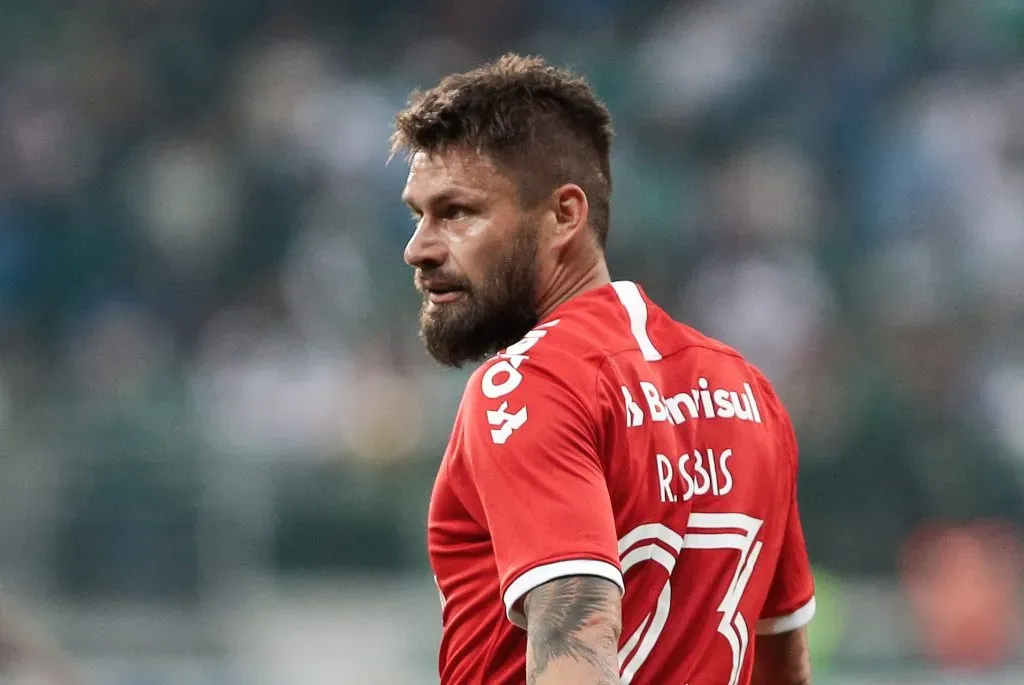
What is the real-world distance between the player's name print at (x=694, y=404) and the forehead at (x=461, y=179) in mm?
401

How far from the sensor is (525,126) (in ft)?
7.19

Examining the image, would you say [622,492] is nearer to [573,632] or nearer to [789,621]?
[573,632]

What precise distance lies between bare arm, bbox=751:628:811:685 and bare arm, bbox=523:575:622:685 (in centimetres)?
75

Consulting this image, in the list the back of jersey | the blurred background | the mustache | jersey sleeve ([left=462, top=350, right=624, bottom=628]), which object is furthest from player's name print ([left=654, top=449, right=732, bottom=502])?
the blurred background

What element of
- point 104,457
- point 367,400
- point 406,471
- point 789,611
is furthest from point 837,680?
point 789,611

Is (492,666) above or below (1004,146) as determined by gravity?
below

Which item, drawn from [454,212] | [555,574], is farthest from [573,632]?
[454,212]

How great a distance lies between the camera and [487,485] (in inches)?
73.3

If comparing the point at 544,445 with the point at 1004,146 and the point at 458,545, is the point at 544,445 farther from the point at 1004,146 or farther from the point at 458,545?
the point at 1004,146

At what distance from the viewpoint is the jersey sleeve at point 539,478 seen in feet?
5.92

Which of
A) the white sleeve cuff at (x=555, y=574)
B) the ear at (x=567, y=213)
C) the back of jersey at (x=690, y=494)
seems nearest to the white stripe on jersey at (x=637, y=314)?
the back of jersey at (x=690, y=494)

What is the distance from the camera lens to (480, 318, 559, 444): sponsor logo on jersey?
6.07ft

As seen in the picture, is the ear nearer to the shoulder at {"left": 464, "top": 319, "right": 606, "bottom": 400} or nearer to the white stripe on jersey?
the white stripe on jersey

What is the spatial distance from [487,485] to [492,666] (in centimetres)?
30
